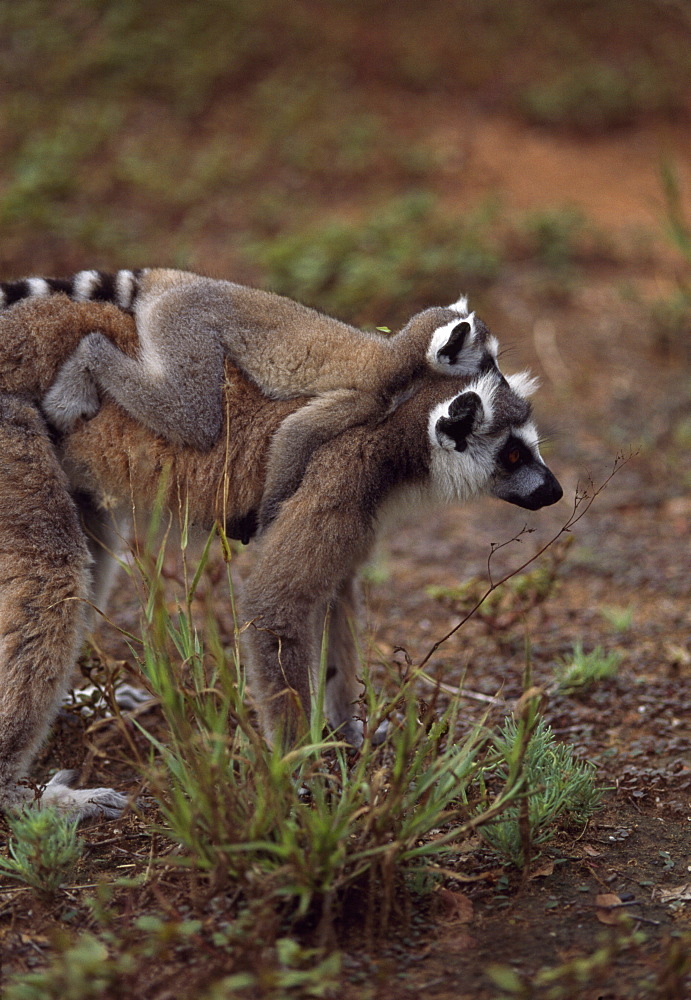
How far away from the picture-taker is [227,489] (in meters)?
4.27

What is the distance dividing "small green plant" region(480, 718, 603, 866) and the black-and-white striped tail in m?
2.47

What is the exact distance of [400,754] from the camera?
3102mm

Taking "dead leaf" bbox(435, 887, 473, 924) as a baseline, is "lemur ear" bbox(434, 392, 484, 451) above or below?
above

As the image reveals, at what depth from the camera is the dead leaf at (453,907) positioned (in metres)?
3.37

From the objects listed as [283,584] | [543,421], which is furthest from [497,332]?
[283,584]

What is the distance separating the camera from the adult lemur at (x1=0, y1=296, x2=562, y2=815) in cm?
398

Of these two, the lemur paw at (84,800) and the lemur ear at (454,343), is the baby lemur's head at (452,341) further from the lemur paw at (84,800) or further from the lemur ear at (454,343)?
the lemur paw at (84,800)

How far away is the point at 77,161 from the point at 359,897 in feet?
32.8

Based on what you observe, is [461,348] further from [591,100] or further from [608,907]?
[591,100]

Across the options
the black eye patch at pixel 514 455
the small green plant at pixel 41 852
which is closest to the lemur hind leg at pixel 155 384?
the black eye patch at pixel 514 455

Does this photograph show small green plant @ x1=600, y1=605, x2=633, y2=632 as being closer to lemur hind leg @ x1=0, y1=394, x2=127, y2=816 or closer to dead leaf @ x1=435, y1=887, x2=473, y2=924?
dead leaf @ x1=435, y1=887, x2=473, y2=924

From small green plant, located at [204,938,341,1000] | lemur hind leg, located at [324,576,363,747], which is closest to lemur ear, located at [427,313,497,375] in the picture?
lemur hind leg, located at [324,576,363,747]

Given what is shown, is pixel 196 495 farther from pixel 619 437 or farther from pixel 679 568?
pixel 619 437

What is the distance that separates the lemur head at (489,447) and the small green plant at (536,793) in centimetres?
100
